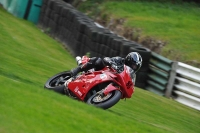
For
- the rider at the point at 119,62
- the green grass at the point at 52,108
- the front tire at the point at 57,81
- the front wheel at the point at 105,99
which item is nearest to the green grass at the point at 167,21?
the green grass at the point at 52,108

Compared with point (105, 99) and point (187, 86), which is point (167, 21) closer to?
point (187, 86)

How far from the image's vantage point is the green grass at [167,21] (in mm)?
19406

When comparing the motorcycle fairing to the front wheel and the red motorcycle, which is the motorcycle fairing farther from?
the front wheel

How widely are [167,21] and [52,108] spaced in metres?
16.3

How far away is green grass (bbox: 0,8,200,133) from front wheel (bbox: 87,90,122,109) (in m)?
0.18

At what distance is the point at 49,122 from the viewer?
723cm

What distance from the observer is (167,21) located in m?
23.7

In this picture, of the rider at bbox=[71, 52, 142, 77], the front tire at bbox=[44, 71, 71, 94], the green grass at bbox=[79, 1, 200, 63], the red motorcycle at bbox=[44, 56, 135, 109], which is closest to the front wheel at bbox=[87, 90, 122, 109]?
the red motorcycle at bbox=[44, 56, 135, 109]

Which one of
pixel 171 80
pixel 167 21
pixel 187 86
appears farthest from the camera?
pixel 167 21

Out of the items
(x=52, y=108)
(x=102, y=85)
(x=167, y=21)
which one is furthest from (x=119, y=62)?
(x=167, y=21)

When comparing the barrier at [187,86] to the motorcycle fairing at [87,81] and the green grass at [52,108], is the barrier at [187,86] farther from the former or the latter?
the motorcycle fairing at [87,81]

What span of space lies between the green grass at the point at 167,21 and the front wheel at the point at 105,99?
8.39 metres

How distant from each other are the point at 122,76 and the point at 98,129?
283cm

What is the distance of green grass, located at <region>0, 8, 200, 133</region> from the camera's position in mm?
7227
